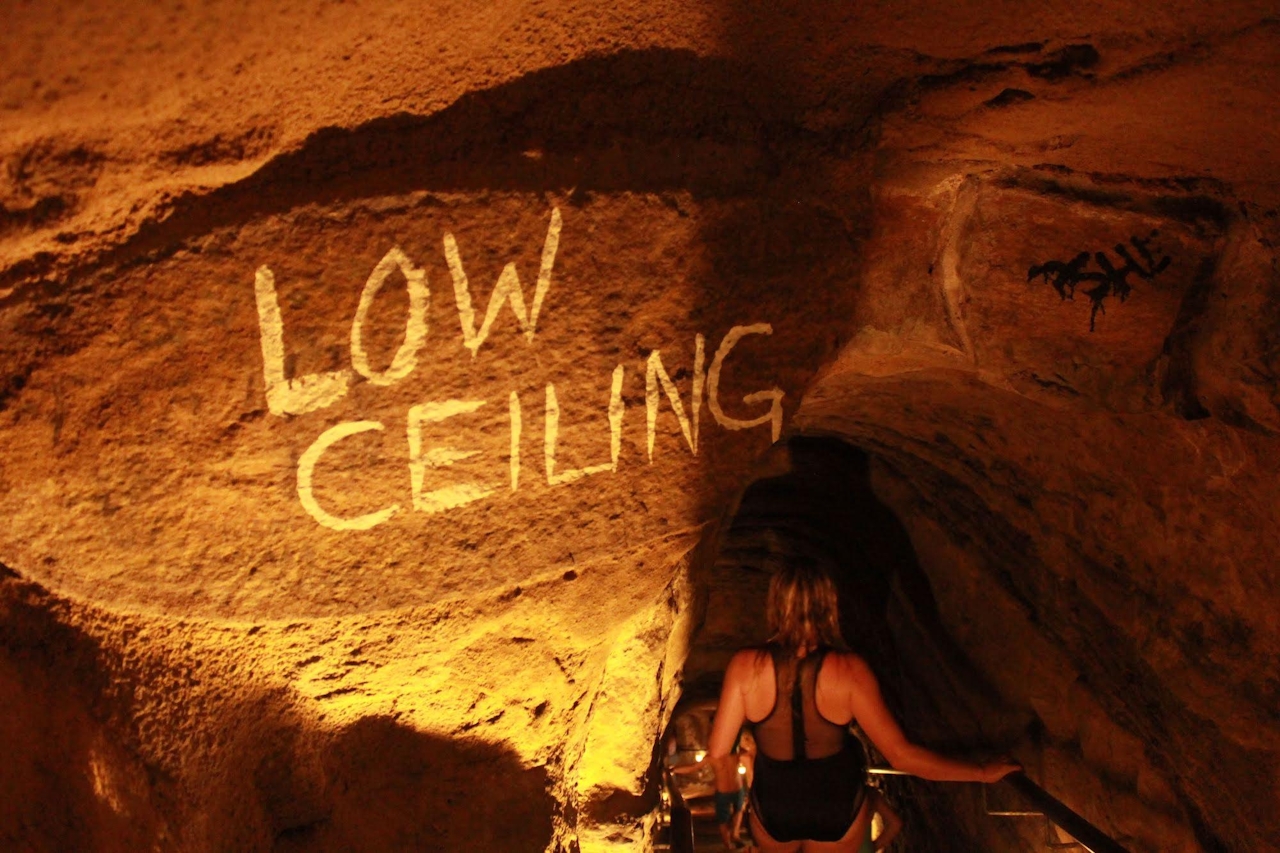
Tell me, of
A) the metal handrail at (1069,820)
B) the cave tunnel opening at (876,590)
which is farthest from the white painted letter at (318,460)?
the cave tunnel opening at (876,590)

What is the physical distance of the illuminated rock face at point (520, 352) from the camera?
141 centimetres

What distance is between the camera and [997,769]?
7.04ft

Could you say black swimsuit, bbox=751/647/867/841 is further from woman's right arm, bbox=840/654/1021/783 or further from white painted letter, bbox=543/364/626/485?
white painted letter, bbox=543/364/626/485

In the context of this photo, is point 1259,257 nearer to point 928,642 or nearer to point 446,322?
point 446,322

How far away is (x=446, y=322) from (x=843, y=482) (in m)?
2.79

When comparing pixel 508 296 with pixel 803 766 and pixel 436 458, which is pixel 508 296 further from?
pixel 803 766

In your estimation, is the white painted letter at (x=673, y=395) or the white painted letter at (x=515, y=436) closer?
the white painted letter at (x=515, y=436)

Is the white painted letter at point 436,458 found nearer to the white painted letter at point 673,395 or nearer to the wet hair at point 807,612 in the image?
the white painted letter at point 673,395

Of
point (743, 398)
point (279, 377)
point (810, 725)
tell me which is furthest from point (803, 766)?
point (279, 377)

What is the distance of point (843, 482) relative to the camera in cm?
403

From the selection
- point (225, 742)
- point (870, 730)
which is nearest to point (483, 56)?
point (225, 742)

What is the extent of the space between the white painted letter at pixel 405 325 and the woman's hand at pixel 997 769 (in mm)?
1638

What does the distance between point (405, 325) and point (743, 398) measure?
73 centimetres

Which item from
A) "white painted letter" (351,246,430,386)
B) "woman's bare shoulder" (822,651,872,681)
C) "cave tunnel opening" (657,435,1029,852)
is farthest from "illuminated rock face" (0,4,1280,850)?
"cave tunnel opening" (657,435,1029,852)
